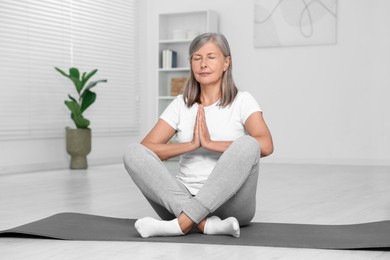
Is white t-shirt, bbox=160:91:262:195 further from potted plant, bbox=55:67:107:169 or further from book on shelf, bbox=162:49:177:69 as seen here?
book on shelf, bbox=162:49:177:69

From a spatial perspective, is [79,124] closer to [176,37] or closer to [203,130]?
[176,37]

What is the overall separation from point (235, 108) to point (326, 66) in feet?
14.9

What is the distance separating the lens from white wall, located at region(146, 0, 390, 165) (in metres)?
6.54

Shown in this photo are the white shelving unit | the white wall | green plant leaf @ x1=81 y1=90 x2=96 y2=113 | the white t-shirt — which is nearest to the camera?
the white t-shirt

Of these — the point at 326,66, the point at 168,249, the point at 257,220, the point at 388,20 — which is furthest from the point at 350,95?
the point at 168,249

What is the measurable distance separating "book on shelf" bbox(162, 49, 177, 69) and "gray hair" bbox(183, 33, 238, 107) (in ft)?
15.8

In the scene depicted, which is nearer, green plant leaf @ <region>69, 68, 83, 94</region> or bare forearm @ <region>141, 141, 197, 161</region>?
bare forearm @ <region>141, 141, 197, 161</region>

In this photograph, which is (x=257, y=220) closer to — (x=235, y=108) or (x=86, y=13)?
(x=235, y=108)

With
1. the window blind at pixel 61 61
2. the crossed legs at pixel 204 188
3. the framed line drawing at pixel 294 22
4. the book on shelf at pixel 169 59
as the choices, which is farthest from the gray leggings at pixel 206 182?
the book on shelf at pixel 169 59

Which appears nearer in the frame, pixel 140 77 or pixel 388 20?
pixel 388 20

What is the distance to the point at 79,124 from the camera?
19.5 feet

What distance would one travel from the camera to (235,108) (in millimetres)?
2434

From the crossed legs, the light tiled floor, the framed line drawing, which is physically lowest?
the light tiled floor

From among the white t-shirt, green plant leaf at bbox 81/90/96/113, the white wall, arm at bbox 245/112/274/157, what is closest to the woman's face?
the white t-shirt
